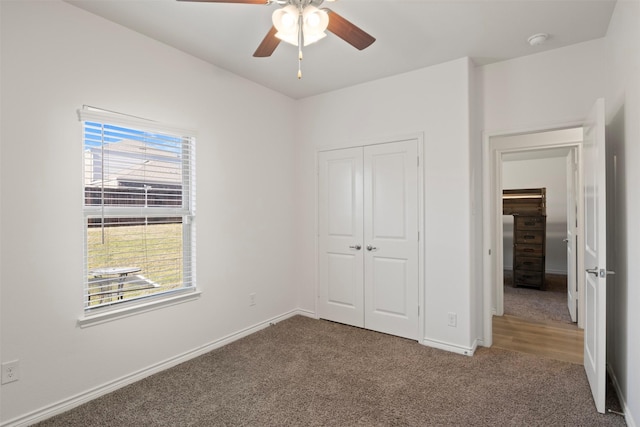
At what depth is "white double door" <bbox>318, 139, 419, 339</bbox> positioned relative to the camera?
343cm

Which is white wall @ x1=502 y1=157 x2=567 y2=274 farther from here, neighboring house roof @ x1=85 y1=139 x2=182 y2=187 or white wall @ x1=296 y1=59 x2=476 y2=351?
neighboring house roof @ x1=85 y1=139 x2=182 y2=187

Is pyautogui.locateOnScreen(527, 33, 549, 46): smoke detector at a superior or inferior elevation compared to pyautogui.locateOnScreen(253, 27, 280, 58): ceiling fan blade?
superior

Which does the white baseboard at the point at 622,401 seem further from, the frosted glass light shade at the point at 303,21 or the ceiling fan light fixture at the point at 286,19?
the ceiling fan light fixture at the point at 286,19

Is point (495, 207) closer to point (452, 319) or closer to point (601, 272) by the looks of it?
point (452, 319)

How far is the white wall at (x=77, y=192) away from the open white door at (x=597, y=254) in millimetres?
2920

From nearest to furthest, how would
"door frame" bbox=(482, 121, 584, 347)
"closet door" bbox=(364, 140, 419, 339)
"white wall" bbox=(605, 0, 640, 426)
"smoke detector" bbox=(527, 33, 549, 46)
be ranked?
"white wall" bbox=(605, 0, 640, 426), "smoke detector" bbox=(527, 33, 549, 46), "door frame" bbox=(482, 121, 584, 347), "closet door" bbox=(364, 140, 419, 339)

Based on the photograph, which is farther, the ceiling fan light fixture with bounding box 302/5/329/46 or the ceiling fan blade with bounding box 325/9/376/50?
the ceiling fan blade with bounding box 325/9/376/50

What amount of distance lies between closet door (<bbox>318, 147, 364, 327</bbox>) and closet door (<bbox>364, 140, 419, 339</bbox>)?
0.10m

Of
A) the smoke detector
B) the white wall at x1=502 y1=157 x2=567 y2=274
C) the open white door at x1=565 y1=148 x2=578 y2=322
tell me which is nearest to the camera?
the smoke detector

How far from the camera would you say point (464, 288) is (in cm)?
310

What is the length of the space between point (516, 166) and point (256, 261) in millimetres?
6170

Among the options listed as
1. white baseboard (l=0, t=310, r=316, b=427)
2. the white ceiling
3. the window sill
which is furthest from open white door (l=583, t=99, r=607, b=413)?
the window sill

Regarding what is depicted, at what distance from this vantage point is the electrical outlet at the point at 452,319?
3.14 m

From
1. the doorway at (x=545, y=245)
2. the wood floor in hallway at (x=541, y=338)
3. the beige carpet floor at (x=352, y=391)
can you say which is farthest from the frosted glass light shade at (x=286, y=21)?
the doorway at (x=545, y=245)
